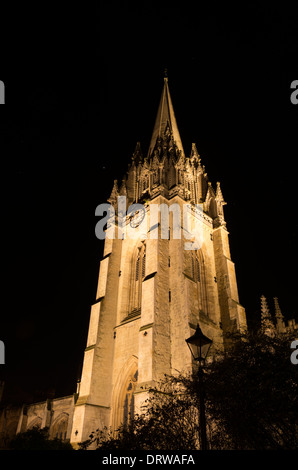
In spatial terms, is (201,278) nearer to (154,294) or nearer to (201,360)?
(154,294)

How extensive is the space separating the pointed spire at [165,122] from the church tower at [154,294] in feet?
10.3

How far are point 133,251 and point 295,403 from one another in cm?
1811

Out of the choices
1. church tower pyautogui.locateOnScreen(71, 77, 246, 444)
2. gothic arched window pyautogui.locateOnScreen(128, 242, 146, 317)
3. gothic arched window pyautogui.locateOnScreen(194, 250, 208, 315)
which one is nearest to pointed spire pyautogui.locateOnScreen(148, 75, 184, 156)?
church tower pyautogui.locateOnScreen(71, 77, 246, 444)

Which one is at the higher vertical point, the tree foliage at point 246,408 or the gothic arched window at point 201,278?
the gothic arched window at point 201,278

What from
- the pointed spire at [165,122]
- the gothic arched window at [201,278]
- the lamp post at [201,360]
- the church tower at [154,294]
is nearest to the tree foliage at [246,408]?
the lamp post at [201,360]

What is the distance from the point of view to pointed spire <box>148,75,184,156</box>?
34344 mm

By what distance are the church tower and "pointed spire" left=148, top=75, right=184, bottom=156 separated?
3136mm

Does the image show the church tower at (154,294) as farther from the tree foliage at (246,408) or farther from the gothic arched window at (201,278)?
the tree foliage at (246,408)

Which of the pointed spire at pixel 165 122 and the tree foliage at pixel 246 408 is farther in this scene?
the pointed spire at pixel 165 122

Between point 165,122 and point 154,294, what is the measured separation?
22631 millimetres

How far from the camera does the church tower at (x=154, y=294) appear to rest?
1906cm

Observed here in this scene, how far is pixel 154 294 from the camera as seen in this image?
20234mm

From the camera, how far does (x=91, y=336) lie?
22406mm
